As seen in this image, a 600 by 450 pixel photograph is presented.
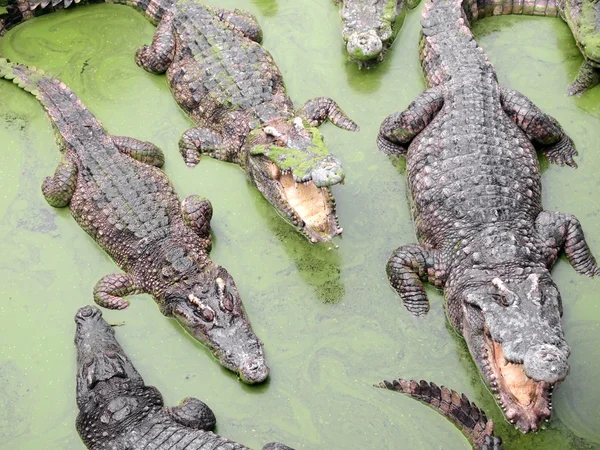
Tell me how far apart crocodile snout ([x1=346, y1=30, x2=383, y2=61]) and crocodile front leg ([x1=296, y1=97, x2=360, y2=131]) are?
17.0 inches

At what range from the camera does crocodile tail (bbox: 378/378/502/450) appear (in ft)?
13.9

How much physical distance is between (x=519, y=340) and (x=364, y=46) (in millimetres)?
2812

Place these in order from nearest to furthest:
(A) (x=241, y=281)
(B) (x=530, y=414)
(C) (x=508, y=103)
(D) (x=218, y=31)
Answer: (B) (x=530, y=414), (A) (x=241, y=281), (C) (x=508, y=103), (D) (x=218, y=31)

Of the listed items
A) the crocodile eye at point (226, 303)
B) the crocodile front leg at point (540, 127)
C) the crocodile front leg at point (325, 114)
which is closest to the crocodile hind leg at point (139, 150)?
the crocodile front leg at point (325, 114)

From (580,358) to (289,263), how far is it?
1896 mm

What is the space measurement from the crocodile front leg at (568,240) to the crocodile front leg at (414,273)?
69cm

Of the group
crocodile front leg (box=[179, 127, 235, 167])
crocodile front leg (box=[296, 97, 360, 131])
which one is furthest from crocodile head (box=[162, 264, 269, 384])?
crocodile front leg (box=[296, 97, 360, 131])

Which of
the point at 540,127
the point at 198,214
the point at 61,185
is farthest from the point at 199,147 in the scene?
the point at 540,127

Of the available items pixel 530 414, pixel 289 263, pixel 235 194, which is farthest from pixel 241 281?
pixel 530 414

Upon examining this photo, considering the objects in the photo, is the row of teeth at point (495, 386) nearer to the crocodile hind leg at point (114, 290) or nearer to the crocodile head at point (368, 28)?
the crocodile hind leg at point (114, 290)

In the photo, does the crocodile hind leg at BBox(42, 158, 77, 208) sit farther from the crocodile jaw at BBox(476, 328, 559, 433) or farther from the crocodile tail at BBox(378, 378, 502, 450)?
the crocodile jaw at BBox(476, 328, 559, 433)

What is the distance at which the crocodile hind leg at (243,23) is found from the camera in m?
6.55

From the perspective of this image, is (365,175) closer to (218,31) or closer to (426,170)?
(426,170)

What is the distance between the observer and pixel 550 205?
5480 millimetres
